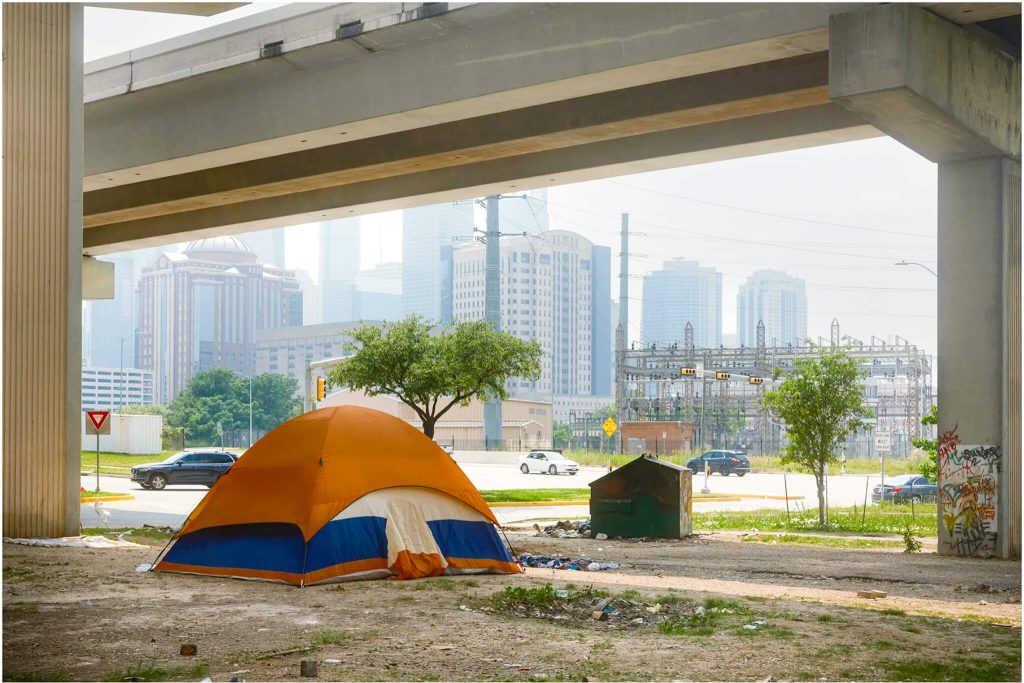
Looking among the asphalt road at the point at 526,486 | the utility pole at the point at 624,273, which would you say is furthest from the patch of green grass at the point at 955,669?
the utility pole at the point at 624,273

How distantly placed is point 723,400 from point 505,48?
63963 mm

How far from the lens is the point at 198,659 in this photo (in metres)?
8.02

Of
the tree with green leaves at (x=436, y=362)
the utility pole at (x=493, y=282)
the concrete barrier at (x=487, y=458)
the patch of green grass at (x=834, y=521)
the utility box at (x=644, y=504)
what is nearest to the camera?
the utility box at (x=644, y=504)

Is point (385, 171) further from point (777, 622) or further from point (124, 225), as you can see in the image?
point (777, 622)

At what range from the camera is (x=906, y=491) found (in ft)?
110

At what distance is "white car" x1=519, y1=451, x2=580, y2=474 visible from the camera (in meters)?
54.2

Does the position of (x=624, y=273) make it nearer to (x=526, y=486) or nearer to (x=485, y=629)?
(x=526, y=486)

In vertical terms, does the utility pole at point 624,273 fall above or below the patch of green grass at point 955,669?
above

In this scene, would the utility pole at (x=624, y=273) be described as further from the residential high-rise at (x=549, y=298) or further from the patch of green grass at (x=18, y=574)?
the patch of green grass at (x=18, y=574)

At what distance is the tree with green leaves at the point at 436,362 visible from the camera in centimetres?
3541

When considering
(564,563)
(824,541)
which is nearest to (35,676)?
(564,563)

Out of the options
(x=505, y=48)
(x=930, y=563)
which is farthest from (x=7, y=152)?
(x=930, y=563)

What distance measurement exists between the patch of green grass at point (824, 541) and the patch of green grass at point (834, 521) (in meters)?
0.38

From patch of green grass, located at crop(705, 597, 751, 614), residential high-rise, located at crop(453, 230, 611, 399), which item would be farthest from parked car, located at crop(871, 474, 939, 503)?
residential high-rise, located at crop(453, 230, 611, 399)
